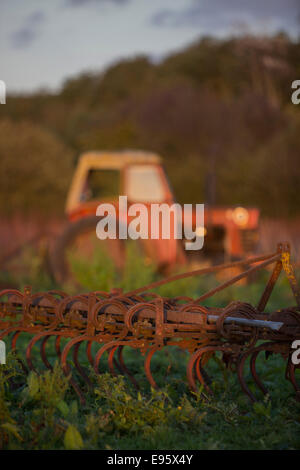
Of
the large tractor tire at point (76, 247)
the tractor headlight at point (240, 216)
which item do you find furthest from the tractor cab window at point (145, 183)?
the tractor headlight at point (240, 216)

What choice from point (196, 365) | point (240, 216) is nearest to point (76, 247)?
point (240, 216)

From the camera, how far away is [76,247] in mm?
8875

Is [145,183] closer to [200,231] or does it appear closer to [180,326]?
[200,231]

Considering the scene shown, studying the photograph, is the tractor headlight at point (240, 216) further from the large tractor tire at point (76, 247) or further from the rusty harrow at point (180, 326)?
the rusty harrow at point (180, 326)

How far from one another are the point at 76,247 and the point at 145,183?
1390 millimetres

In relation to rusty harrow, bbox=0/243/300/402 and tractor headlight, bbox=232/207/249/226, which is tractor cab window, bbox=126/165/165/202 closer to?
tractor headlight, bbox=232/207/249/226

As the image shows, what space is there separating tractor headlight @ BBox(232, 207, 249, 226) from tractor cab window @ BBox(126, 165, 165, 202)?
42.9 inches

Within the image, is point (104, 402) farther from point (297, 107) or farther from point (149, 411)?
point (297, 107)

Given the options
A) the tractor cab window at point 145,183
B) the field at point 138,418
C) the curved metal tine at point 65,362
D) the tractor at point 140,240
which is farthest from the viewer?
the tractor cab window at point 145,183

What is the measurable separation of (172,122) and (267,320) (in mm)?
26893

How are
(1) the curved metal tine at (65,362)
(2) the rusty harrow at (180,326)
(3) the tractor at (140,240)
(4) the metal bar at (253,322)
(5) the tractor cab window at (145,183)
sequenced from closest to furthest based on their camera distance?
(4) the metal bar at (253,322)
(2) the rusty harrow at (180,326)
(1) the curved metal tine at (65,362)
(3) the tractor at (140,240)
(5) the tractor cab window at (145,183)

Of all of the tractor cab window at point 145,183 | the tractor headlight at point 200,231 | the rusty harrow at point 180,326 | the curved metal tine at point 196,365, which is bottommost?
the curved metal tine at point 196,365

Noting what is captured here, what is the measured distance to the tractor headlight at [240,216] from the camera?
9336mm

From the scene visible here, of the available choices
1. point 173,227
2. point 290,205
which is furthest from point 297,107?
point 173,227
